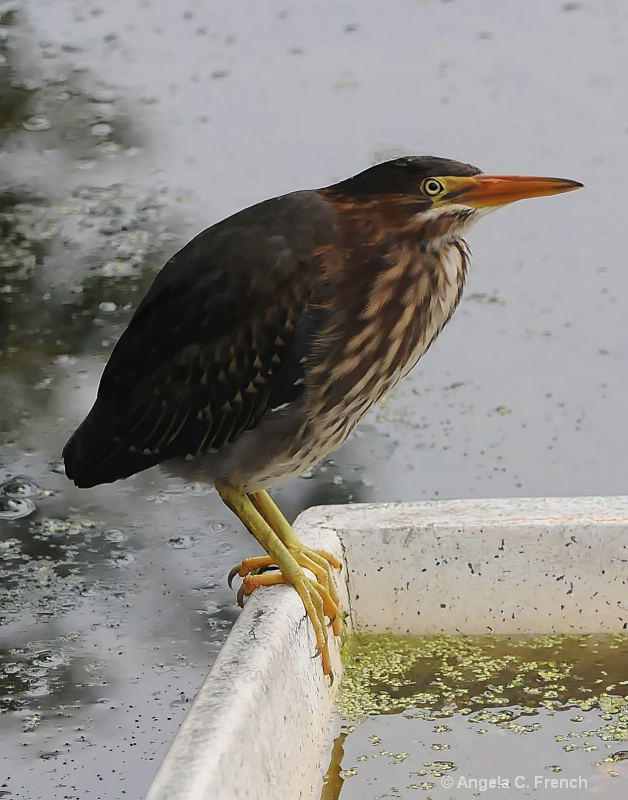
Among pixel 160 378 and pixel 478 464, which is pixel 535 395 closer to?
pixel 478 464

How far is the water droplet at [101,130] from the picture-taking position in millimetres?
6827

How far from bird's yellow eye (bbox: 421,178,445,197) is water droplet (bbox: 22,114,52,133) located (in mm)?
4982

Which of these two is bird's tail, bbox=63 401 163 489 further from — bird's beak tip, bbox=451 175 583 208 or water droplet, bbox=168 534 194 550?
water droplet, bbox=168 534 194 550

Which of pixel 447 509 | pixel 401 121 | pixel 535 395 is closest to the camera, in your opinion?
pixel 447 509

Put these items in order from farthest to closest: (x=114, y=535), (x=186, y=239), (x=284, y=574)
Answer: (x=186, y=239), (x=114, y=535), (x=284, y=574)

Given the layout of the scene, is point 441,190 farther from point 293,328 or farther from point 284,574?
point 284,574

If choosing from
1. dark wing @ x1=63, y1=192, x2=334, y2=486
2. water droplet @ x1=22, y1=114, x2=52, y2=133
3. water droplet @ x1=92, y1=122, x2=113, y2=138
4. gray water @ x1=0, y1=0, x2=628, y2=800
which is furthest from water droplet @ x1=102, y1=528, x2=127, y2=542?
water droplet @ x1=22, y1=114, x2=52, y2=133

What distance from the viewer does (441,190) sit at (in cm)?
226

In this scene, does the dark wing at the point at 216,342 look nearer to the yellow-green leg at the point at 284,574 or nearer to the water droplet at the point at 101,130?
the yellow-green leg at the point at 284,574

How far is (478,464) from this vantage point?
4.24 m

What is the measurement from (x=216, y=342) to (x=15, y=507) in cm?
189

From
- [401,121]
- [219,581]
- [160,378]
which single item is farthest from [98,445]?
[401,121]

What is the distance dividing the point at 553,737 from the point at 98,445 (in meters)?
0.91

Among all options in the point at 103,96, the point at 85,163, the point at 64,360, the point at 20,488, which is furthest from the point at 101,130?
the point at 20,488
